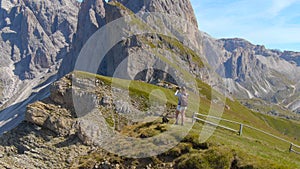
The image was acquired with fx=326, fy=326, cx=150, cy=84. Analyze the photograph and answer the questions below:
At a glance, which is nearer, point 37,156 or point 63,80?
point 37,156

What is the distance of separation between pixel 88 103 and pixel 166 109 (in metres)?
13.3

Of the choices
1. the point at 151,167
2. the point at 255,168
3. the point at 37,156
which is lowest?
the point at 37,156

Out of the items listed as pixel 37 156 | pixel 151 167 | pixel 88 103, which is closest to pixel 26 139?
pixel 37 156

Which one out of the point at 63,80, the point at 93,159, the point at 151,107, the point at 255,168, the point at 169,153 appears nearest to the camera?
the point at 255,168

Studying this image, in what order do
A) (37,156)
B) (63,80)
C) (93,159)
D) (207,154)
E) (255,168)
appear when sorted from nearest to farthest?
(255,168), (207,154), (93,159), (37,156), (63,80)

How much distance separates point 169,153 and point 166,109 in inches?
807

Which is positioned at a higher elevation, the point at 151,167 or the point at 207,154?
the point at 207,154

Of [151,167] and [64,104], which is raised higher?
[64,104]

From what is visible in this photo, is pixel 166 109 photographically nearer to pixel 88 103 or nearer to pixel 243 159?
pixel 88 103

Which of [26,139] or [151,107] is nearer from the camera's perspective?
[26,139]

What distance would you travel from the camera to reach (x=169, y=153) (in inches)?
1142

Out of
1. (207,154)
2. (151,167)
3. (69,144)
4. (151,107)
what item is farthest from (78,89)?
(207,154)

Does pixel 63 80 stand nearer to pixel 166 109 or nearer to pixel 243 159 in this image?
pixel 166 109

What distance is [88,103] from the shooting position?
41.0 meters
